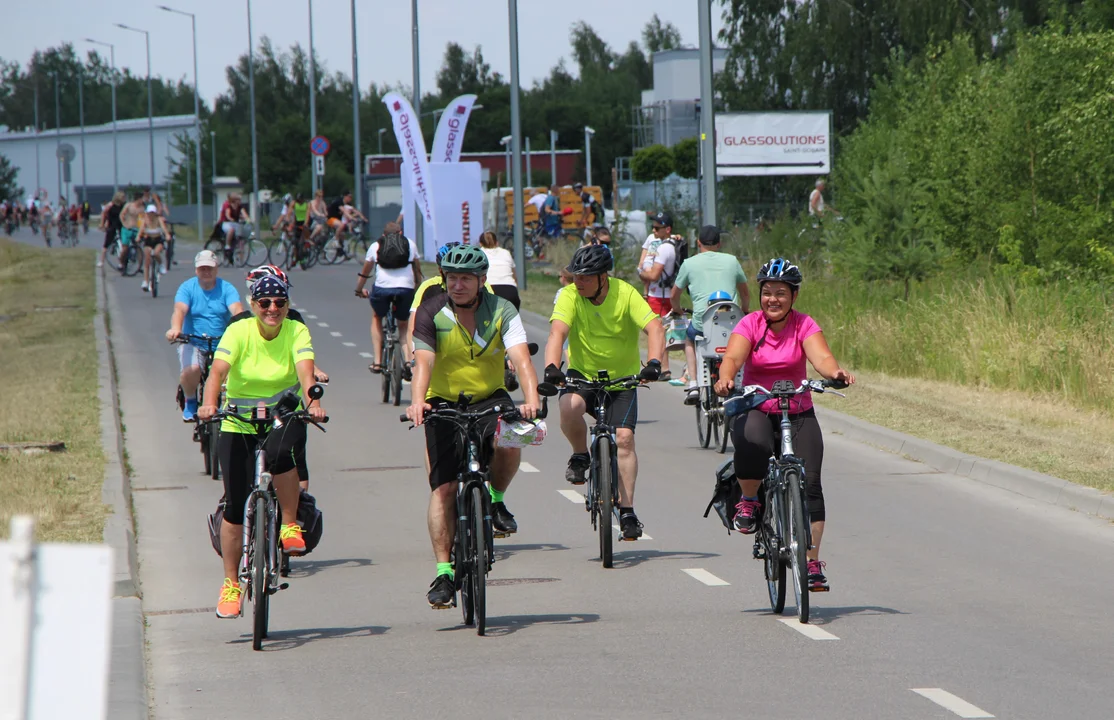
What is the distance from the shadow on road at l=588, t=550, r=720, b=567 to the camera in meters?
9.36

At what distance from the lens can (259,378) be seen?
7.95 metres

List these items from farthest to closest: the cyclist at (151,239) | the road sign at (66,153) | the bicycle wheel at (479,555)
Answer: the road sign at (66,153)
the cyclist at (151,239)
the bicycle wheel at (479,555)

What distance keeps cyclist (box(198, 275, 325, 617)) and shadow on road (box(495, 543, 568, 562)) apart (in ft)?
5.94

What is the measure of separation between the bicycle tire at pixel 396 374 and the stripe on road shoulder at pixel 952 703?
11.4 m

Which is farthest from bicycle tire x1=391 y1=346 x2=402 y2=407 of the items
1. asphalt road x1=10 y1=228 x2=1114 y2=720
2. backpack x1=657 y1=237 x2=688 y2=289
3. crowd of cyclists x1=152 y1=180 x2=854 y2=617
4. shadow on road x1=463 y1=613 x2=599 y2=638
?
shadow on road x1=463 y1=613 x2=599 y2=638

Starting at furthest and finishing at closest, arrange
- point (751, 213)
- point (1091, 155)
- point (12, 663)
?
point (751, 213), point (1091, 155), point (12, 663)

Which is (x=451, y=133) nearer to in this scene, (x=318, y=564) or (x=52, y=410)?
(x=52, y=410)

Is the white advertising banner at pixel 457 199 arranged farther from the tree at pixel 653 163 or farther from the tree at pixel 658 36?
the tree at pixel 658 36

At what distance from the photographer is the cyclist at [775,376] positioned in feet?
24.9

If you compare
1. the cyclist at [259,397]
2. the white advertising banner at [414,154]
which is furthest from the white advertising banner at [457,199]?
the cyclist at [259,397]

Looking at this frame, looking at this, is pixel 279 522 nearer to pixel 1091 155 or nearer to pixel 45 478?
pixel 45 478

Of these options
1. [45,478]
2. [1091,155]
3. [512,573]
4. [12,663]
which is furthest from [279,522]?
[1091,155]

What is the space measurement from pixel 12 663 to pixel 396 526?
850 centimetres

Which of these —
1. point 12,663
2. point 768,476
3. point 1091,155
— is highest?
point 1091,155
